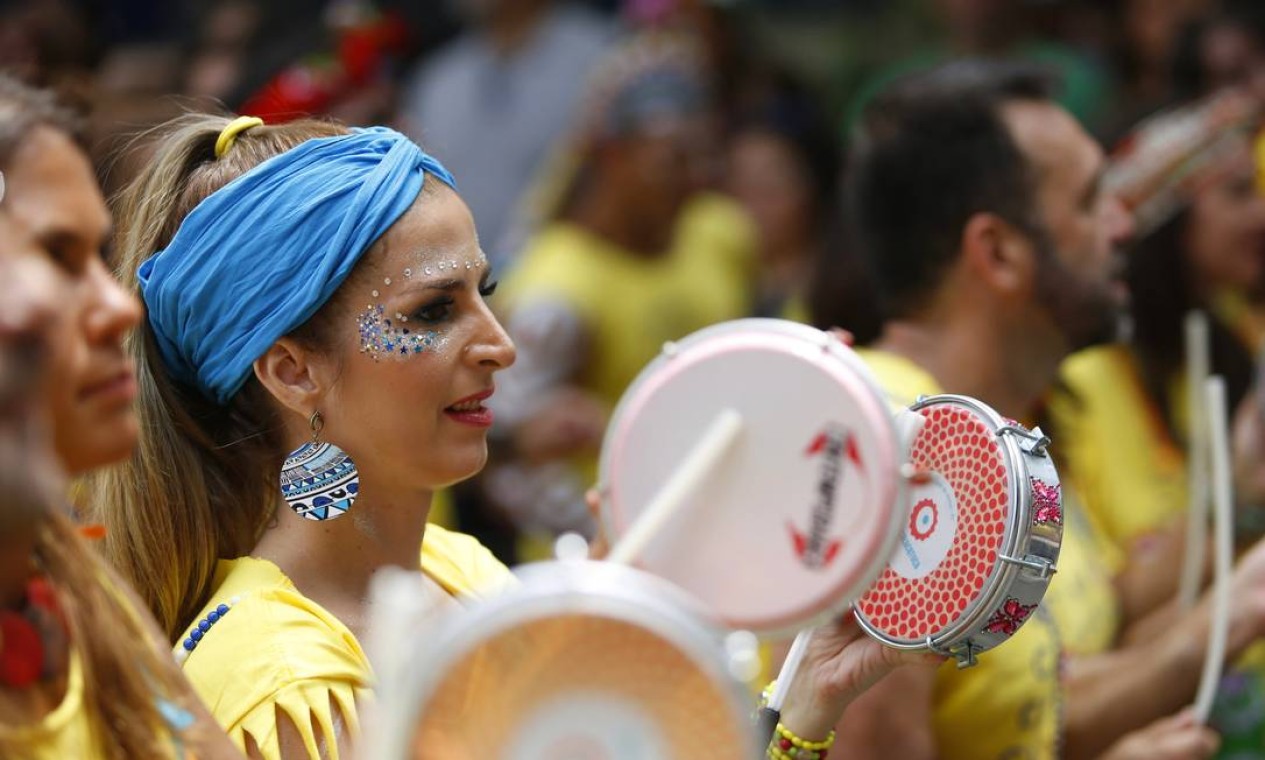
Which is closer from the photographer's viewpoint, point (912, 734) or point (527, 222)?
point (912, 734)

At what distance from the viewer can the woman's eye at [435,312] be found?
7.91 ft

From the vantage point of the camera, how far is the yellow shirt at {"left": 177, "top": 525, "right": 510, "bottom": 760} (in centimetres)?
216

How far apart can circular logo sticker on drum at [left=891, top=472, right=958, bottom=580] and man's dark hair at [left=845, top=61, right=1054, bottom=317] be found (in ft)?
4.11

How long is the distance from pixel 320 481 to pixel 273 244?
334 millimetres

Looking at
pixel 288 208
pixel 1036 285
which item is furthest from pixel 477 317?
pixel 1036 285

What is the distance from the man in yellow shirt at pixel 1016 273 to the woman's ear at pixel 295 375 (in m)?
1.21

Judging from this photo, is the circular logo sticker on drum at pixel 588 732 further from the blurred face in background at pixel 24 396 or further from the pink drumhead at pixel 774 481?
the blurred face in background at pixel 24 396

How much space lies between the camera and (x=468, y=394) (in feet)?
7.95

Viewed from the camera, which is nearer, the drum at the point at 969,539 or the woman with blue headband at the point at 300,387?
the drum at the point at 969,539

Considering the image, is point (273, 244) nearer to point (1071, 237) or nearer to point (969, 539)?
point (969, 539)

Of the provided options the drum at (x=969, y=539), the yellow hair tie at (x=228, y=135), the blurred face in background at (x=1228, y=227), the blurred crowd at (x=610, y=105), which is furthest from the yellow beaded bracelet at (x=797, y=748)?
the blurred face in background at (x=1228, y=227)

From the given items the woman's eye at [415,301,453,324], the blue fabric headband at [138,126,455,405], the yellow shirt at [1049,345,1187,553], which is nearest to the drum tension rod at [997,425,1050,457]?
the woman's eye at [415,301,453,324]

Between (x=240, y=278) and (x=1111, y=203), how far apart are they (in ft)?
6.66

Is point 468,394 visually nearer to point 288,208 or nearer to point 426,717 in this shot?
point 288,208
